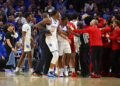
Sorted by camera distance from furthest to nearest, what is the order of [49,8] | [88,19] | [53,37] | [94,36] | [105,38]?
[49,8]
[105,38]
[88,19]
[94,36]
[53,37]

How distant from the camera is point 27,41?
378 inches

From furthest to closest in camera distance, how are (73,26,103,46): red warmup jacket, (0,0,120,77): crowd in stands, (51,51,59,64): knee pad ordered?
1. (0,0,120,77): crowd in stands
2. (73,26,103,46): red warmup jacket
3. (51,51,59,64): knee pad

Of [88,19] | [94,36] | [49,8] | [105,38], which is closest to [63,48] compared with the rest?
[94,36]

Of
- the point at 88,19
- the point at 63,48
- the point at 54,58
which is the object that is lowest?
the point at 54,58

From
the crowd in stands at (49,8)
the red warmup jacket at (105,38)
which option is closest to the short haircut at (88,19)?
the red warmup jacket at (105,38)

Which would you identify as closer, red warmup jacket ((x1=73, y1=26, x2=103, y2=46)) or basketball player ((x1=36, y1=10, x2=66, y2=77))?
basketball player ((x1=36, y1=10, x2=66, y2=77))

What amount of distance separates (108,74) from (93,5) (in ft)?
24.1

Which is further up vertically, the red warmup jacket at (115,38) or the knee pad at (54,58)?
the red warmup jacket at (115,38)

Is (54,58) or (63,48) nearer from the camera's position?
(54,58)

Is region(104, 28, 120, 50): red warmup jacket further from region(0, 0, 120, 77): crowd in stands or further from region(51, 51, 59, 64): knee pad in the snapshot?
region(0, 0, 120, 77): crowd in stands

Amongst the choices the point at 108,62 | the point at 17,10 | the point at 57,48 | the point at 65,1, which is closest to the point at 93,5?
the point at 65,1

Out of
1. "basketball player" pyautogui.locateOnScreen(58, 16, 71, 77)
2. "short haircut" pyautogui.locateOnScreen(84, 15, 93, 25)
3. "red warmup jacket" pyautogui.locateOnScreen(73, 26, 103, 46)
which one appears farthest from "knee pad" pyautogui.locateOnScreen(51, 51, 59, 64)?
"short haircut" pyautogui.locateOnScreen(84, 15, 93, 25)

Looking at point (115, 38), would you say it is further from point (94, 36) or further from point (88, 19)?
point (88, 19)

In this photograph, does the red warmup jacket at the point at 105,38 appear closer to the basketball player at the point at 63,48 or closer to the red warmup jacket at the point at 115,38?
the red warmup jacket at the point at 115,38
